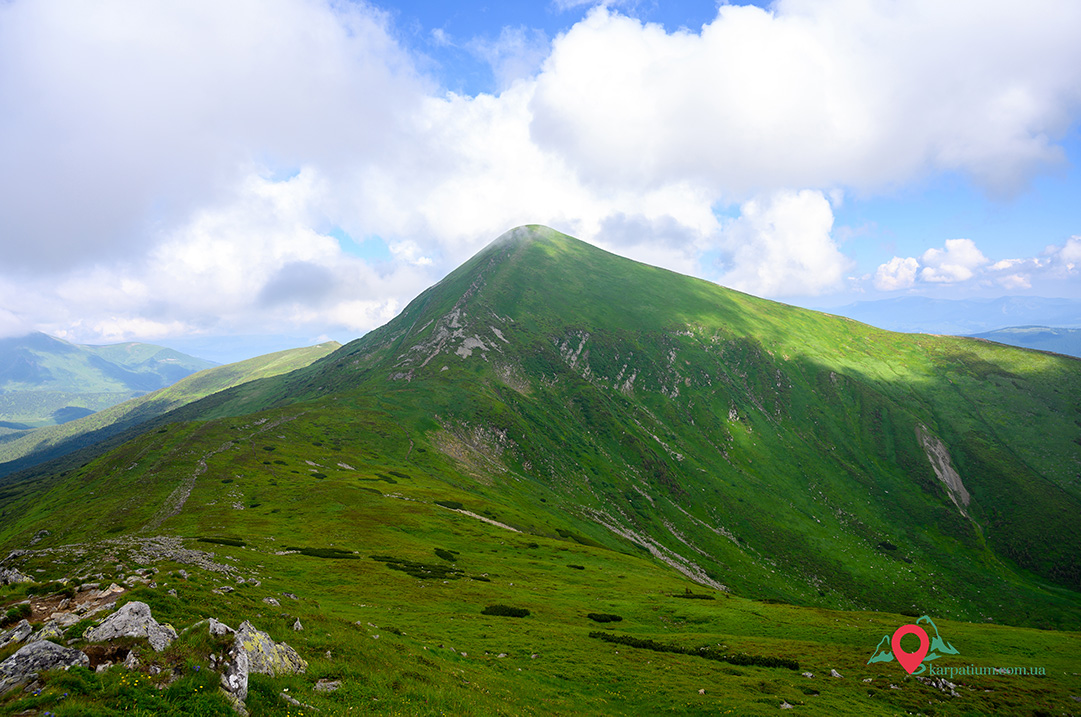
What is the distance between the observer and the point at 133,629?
658 inches

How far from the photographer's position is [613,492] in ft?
521

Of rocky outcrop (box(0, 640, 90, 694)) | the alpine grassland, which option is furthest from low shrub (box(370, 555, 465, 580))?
rocky outcrop (box(0, 640, 90, 694))

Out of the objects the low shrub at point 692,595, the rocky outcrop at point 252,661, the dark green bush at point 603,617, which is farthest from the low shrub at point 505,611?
the rocky outcrop at point 252,661

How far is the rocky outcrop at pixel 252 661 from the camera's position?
15.9 metres

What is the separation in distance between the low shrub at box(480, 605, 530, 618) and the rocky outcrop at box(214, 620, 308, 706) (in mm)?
27515

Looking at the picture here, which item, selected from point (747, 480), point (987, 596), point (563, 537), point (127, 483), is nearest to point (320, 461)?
point (127, 483)

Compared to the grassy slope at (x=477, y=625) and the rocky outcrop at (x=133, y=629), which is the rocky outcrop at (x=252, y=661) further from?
the rocky outcrop at (x=133, y=629)

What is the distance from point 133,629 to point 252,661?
14.1 feet

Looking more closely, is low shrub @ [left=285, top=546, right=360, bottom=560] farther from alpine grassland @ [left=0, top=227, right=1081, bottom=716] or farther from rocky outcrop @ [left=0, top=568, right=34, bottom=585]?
rocky outcrop @ [left=0, top=568, right=34, bottom=585]

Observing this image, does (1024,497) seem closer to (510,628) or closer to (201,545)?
(510,628)

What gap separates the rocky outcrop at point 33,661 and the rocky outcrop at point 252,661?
13.7 ft

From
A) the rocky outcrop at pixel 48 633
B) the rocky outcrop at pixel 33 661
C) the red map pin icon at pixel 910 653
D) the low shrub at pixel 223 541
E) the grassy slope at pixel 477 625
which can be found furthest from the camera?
the low shrub at pixel 223 541

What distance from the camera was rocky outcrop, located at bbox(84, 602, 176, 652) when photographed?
16328 millimetres

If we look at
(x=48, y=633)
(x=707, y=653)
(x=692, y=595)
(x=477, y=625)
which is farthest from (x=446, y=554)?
(x=48, y=633)
